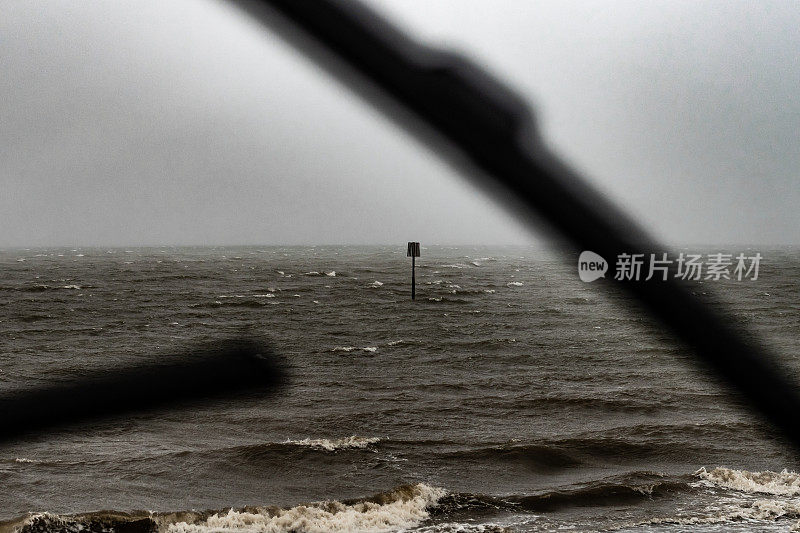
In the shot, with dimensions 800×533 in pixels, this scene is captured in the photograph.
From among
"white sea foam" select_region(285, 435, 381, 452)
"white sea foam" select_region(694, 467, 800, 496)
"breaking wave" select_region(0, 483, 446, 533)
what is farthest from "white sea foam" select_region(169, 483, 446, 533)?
"white sea foam" select_region(694, 467, 800, 496)

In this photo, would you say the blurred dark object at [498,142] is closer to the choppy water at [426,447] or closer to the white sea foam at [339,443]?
the choppy water at [426,447]

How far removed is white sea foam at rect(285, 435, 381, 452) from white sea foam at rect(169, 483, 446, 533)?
163 cm

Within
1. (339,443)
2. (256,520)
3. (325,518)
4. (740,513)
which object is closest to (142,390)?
(339,443)

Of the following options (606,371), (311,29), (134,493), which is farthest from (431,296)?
(311,29)

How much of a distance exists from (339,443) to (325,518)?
6.80 feet

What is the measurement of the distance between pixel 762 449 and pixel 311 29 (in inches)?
286

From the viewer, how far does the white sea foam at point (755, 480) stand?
18.2 feet

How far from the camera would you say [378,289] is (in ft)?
99.8

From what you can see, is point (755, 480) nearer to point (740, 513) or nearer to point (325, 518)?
point (740, 513)

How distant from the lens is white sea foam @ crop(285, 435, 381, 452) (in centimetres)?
703

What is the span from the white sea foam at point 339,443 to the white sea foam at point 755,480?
342 centimetres

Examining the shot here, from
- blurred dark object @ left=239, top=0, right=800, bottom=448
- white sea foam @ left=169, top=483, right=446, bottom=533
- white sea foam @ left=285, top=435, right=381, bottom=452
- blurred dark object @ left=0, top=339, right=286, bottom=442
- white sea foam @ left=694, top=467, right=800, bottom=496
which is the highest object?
blurred dark object @ left=239, top=0, right=800, bottom=448

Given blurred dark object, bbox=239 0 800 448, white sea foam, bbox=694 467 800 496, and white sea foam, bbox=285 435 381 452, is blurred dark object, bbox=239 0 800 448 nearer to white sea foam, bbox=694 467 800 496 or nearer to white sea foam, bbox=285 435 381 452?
white sea foam, bbox=694 467 800 496

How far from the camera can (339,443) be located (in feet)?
23.5
